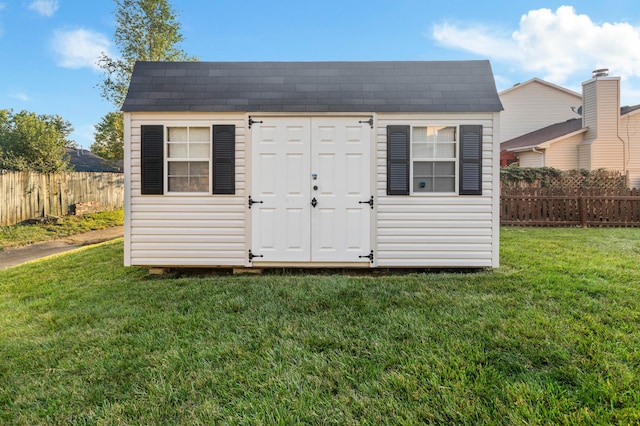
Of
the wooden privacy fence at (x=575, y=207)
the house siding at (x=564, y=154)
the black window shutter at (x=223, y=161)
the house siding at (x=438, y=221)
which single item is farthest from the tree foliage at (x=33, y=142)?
the house siding at (x=564, y=154)

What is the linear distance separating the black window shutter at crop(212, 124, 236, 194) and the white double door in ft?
1.12

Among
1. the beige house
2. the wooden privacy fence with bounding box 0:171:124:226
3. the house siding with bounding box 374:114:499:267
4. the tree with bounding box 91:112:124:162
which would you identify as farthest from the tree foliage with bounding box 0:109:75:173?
the beige house

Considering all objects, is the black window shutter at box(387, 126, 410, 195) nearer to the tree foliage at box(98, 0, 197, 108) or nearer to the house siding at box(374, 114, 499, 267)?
the house siding at box(374, 114, 499, 267)

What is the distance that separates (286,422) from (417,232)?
156 inches

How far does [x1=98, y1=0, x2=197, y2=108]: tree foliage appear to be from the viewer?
14258 mm

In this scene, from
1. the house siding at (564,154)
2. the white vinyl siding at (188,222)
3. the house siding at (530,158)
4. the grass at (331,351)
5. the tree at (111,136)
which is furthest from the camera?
the tree at (111,136)

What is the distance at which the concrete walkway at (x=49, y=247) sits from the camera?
297 inches

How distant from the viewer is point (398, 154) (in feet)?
17.5

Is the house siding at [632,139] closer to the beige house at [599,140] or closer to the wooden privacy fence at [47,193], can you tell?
the beige house at [599,140]

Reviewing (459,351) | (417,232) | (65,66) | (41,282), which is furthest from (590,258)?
(65,66)

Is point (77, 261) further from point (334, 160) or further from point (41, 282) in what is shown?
point (334, 160)

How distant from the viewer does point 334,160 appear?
17.6ft

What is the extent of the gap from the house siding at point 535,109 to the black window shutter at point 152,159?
17.8 metres

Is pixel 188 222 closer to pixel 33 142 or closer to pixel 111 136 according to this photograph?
A: pixel 111 136
